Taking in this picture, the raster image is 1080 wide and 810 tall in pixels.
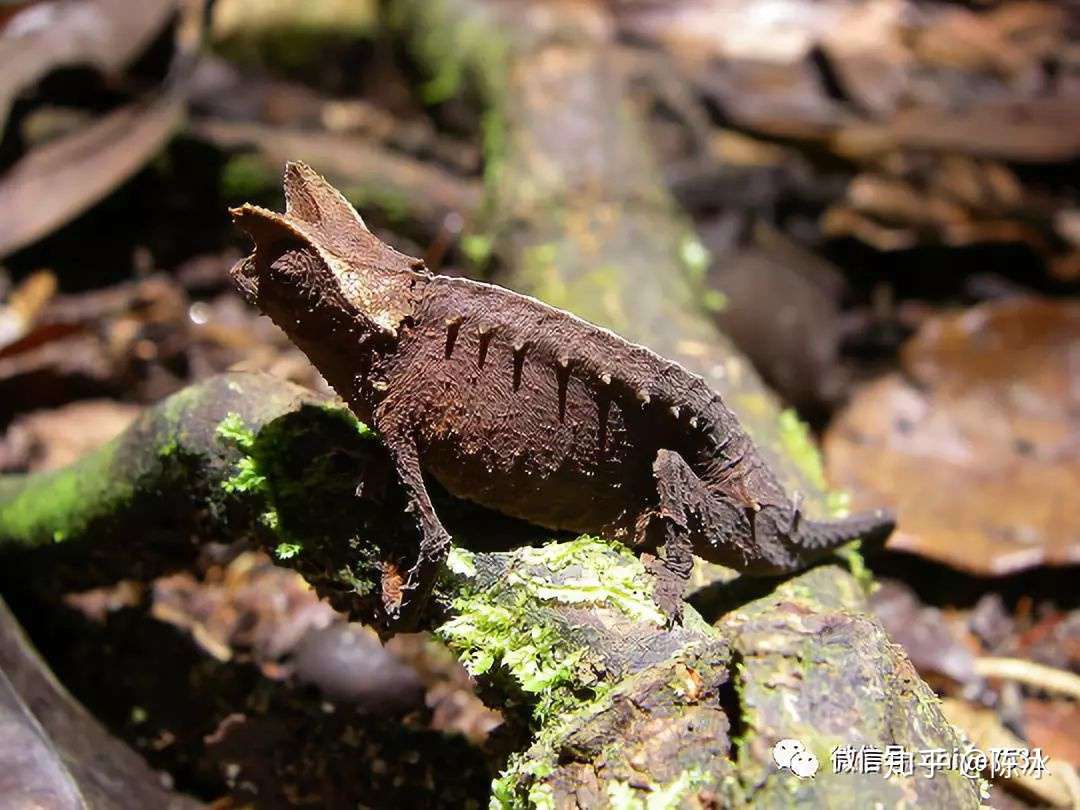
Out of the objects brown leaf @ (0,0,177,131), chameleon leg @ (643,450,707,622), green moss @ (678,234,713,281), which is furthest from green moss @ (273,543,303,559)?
brown leaf @ (0,0,177,131)

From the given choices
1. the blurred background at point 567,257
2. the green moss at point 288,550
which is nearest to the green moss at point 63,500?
the blurred background at point 567,257

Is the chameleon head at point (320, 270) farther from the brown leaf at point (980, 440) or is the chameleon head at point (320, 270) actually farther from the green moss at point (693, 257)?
the brown leaf at point (980, 440)

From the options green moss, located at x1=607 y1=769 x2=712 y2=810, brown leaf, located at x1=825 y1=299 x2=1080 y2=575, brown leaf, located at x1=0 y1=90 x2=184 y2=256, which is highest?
brown leaf, located at x1=0 y1=90 x2=184 y2=256

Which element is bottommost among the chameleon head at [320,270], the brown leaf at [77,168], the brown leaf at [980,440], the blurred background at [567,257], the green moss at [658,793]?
the brown leaf at [980,440]

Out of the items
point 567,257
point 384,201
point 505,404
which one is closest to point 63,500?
point 505,404

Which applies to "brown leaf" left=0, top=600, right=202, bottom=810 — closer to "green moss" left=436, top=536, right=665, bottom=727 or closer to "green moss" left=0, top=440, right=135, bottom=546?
"green moss" left=0, top=440, right=135, bottom=546
